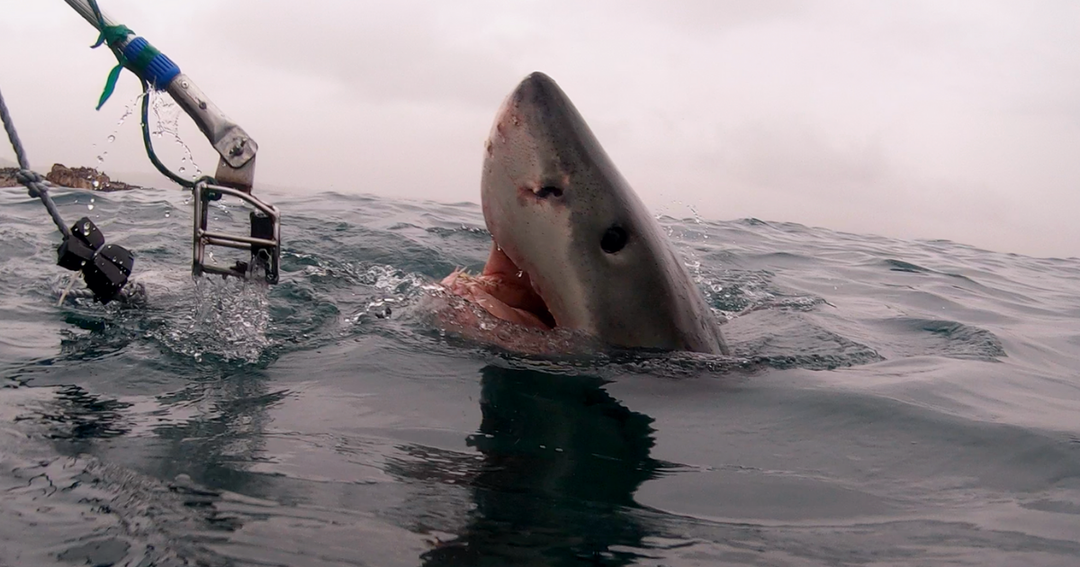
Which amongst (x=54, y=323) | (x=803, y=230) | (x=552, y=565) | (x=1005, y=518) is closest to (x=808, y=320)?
(x=1005, y=518)

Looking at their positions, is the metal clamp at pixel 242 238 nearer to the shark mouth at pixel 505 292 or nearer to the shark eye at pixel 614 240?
the shark mouth at pixel 505 292

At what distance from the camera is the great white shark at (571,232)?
11.2 ft

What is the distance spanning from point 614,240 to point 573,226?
22 centimetres

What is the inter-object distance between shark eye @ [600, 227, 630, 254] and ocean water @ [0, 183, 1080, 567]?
1.66 feet

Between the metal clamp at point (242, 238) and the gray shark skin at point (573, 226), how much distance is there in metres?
0.94

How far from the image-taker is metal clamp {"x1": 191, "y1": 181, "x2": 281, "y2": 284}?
3297 millimetres

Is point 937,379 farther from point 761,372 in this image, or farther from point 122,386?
point 122,386

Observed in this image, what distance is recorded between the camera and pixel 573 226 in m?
3.45

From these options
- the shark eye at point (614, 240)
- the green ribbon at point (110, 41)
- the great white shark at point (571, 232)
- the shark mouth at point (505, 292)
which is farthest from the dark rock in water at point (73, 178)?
the shark eye at point (614, 240)

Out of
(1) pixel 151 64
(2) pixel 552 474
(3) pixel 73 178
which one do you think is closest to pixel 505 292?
(2) pixel 552 474

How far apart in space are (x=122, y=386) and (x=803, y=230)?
18021 mm

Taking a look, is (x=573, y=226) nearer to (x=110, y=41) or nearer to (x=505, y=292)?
(x=505, y=292)

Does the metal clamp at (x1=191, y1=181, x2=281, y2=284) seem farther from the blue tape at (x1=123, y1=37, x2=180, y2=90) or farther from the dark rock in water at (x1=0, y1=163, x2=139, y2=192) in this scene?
the dark rock in water at (x1=0, y1=163, x2=139, y2=192)

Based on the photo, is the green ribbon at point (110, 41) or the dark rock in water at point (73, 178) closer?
the green ribbon at point (110, 41)
